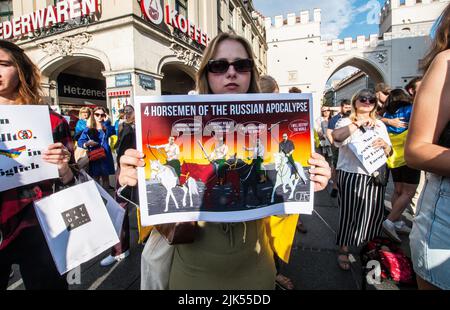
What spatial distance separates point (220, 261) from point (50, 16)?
12.1 m

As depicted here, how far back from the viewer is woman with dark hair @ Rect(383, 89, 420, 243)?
298cm

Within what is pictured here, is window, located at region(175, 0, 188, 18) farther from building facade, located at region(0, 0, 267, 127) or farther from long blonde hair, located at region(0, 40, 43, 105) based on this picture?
long blonde hair, located at region(0, 40, 43, 105)

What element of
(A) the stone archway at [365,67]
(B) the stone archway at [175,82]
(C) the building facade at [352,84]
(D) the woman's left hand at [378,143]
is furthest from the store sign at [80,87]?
(C) the building facade at [352,84]

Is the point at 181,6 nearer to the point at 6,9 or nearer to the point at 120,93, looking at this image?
the point at 120,93

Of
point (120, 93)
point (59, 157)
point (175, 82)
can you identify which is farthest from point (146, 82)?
point (59, 157)

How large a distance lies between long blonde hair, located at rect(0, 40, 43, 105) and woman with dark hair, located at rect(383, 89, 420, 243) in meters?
3.65

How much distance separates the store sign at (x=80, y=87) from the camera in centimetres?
1123

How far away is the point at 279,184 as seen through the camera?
3.35 feet

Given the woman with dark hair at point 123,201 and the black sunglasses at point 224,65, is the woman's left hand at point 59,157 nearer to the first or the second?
the black sunglasses at point 224,65

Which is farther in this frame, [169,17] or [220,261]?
[169,17]

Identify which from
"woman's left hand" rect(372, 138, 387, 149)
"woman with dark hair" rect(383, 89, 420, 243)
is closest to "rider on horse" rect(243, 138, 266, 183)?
"woman's left hand" rect(372, 138, 387, 149)

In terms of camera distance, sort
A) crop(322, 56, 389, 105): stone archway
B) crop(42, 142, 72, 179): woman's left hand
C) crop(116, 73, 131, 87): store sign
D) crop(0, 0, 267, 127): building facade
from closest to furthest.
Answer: crop(42, 142, 72, 179): woman's left hand
crop(116, 73, 131, 87): store sign
crop(0, 0, 267, 127): building facade
crop(322, 56, 389, 105): stone archway

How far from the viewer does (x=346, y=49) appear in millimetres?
26984

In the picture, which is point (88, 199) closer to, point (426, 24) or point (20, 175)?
point (20, 175)
